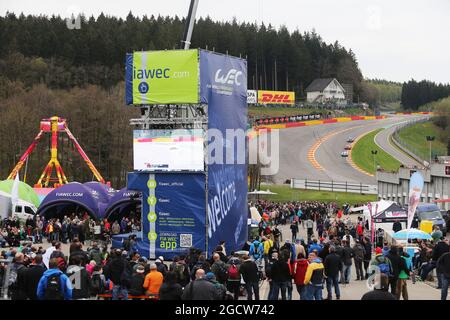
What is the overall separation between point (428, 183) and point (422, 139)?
79648 millimetres

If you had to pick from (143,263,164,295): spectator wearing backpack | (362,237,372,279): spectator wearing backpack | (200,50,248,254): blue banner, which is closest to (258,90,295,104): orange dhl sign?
(200,50,248,254): blue banner

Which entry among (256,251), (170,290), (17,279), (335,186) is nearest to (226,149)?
(256,251)

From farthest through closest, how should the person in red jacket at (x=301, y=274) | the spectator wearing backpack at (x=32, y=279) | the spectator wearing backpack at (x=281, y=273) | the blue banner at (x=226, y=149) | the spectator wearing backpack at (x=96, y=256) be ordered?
the blue banner at (x=226, y=149)
the spectator wearing backpack at (x=96, y=256)
the spectator wearing backpack at (x=281, y=273)
the person in red jacket at (x=301, y=274)
the spectator wearing backpack at (x=32, y=279)

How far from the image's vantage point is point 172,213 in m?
29.0

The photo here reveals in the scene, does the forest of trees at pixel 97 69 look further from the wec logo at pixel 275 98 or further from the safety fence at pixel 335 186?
the safety fence at pixel 335 186

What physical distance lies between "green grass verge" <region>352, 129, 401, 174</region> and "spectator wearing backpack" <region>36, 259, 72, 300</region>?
79279 mm

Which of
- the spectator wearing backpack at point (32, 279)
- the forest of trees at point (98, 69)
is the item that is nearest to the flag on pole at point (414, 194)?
the spectator wearing backpack at point (32, 279)

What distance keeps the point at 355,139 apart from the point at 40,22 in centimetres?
5836

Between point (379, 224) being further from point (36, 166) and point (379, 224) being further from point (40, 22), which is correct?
point (40, 22)

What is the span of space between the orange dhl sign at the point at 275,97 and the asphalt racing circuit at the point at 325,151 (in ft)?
70.4

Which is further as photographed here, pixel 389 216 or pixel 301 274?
pixel 389 216

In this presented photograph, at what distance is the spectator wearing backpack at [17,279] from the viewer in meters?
14.5

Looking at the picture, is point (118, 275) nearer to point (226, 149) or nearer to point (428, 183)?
point (226, 149)

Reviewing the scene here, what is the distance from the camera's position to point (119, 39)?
13738 cm
